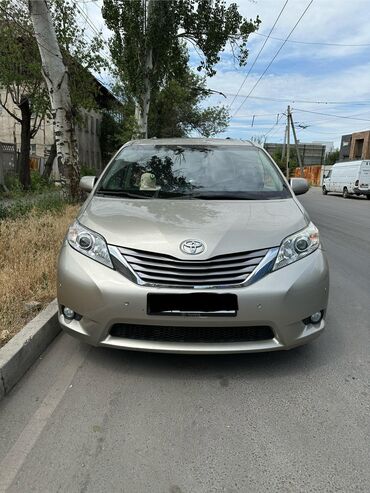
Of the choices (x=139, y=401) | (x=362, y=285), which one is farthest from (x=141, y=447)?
(x=362, y=285)

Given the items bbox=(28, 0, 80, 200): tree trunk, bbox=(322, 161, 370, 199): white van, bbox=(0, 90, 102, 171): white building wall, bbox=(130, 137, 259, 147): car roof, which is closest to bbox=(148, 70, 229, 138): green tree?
bbox=(0, 90, 102, 171): white building wall

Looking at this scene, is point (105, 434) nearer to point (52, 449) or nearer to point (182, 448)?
point (52, 449)

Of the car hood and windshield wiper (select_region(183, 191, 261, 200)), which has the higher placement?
windshield wiper (select_region(183, 191, 261, 200))

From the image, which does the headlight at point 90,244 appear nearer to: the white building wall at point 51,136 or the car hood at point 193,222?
the car hood at point 193,222

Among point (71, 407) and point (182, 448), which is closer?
point (182, 448)

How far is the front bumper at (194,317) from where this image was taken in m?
2.91

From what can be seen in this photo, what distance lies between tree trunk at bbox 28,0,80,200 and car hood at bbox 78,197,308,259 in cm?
644

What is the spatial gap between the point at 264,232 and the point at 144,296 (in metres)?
0.99

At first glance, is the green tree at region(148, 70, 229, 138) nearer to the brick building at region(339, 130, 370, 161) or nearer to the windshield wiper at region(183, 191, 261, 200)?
the brick building at region(339, 130, 370, 161)

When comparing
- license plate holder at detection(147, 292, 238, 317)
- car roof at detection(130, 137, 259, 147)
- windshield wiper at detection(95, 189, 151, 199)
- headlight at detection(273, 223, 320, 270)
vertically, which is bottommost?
license plate holder at detection(147, 292, 238, 317)

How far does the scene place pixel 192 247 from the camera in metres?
3.02

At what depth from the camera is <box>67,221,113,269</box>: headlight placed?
311cm

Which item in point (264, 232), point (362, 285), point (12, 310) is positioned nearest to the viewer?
point (264, 232)

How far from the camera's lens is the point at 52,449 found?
2430 mm
